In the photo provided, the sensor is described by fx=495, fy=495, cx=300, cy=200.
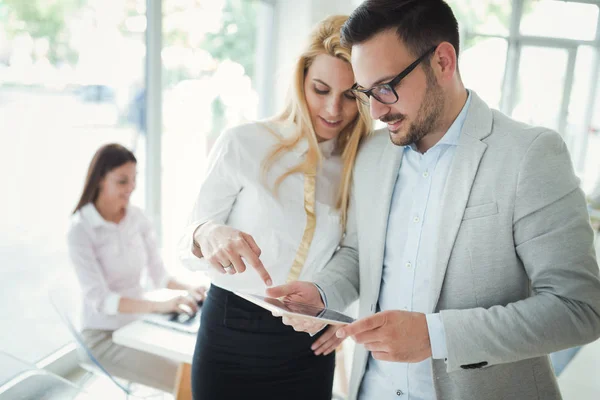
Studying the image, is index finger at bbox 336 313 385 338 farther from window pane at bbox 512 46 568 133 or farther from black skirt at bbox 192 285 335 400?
window pane at bbox 512 46 568 133

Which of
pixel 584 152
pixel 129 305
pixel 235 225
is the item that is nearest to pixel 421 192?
pixel 235 225

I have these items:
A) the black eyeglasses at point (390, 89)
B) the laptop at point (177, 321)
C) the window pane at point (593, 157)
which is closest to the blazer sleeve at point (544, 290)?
the black eyeglasses at point (390, 89)

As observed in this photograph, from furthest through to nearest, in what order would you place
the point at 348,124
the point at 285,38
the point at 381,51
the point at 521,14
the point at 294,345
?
the point at 521,14 < the point at 285,38 < the point at 348,124 < the point at 294,345 < the point at 381,51

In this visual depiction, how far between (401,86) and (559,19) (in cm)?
650

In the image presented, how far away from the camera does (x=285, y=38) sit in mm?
5254

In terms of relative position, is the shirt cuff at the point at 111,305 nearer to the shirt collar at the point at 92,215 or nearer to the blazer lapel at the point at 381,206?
the shirt collar at the point at 92,215

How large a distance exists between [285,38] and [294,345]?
13.9ft

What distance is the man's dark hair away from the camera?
4.23 ft

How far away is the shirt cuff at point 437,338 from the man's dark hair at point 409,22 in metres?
0.68

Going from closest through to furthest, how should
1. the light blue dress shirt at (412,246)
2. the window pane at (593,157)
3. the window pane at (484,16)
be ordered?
the light blue dress shirt at (412,246)
the window pane at (593,157)
the window pane at (484,16)

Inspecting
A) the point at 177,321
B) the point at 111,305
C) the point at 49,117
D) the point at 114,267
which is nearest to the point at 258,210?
the point at 177,321

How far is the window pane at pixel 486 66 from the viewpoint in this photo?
729 centimetres

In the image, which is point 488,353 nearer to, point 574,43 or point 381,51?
point 381,51

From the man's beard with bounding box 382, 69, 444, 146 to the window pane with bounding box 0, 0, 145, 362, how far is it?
2.00 meters
